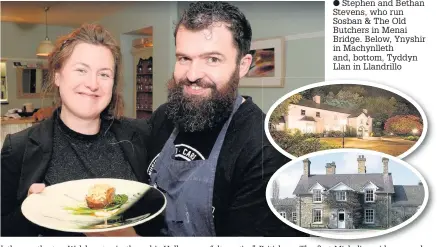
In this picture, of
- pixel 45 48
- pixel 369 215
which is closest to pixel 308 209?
pixel 369 215

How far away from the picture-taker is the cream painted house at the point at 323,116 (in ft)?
3.55

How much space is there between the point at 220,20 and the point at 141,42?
23 cm

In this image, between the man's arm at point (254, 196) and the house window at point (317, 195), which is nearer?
the man's arm at point (254, 196)

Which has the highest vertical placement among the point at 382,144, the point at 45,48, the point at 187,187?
the point at 45,48

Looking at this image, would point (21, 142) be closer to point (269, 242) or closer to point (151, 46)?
point (151, 46)

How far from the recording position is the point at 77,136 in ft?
3.38

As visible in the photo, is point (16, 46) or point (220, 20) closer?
point (220, 20)

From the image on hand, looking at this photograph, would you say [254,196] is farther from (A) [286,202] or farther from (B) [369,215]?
(B) [369,215]

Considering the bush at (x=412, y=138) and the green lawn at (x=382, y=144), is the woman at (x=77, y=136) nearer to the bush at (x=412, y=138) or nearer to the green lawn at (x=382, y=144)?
the green lawn at (x=382, y=144)

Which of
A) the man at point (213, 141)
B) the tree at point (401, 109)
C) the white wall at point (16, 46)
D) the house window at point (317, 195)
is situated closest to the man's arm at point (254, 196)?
the man at point (213, 141)

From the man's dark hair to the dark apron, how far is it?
145 millimetres

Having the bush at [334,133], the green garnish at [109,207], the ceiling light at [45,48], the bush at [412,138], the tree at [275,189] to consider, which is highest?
the ceiling light at [45,48]

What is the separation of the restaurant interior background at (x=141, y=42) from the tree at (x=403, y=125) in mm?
228

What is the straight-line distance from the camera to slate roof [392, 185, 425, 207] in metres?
1.08
